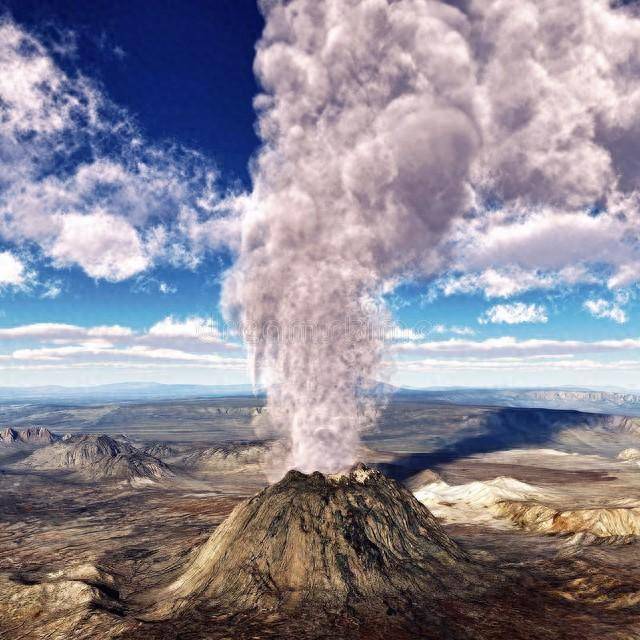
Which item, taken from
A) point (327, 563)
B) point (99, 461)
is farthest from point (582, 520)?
point (99, 461)

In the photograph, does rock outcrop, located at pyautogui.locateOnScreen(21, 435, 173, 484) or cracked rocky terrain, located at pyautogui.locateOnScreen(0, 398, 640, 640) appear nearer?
cracked rocky terrain, located at pyautogui.locateOnScreen(0, 398, 640, 640)

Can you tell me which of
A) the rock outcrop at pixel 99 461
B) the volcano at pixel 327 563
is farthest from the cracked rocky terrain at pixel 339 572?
the rock outcrop at pixel 99 461

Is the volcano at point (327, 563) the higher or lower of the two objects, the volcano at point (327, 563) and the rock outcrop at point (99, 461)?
the higher

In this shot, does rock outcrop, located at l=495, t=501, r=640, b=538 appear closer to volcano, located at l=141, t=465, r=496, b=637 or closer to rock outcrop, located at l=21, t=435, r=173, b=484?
volcano, located at l=141, t=465, r=496, b=637

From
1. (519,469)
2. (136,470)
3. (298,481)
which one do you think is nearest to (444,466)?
(519,469)

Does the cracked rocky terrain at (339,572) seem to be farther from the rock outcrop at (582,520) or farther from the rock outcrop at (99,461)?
the rock outcrop at (99,461)

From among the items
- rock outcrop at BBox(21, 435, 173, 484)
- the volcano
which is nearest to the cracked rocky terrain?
the volcano

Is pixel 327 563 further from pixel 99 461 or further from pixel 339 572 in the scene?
pixel 99 461

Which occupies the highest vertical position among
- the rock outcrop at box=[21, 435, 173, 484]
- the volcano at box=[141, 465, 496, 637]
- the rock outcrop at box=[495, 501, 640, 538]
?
the volcano at box=[141, 465, 496, 637]
